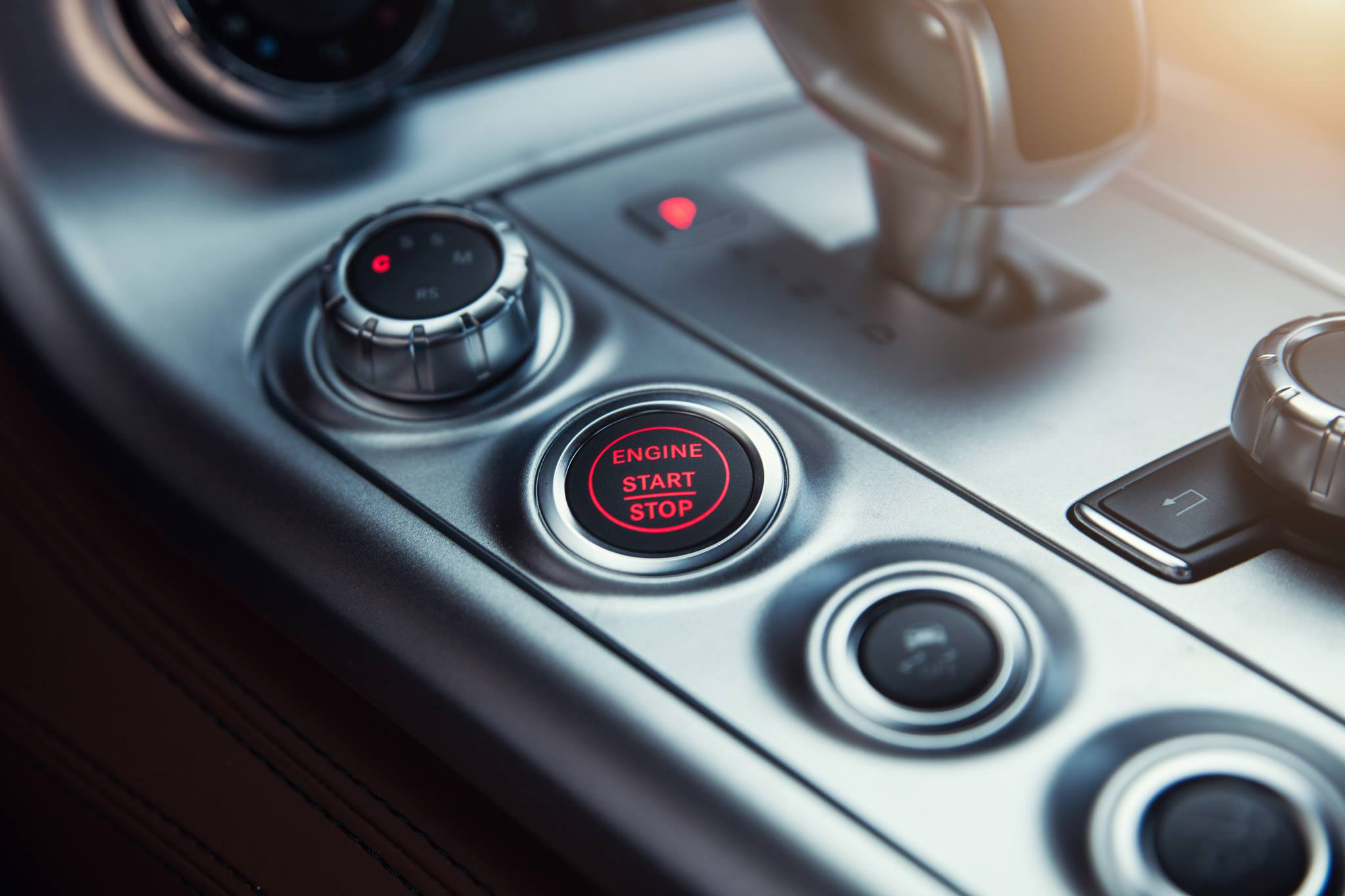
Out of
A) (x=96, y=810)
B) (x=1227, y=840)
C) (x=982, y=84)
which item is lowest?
(x=96, y=810)

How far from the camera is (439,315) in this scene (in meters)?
0.47

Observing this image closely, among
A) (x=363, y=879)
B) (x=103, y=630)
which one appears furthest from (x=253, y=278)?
(x=363, y=879)

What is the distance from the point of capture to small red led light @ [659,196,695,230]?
57 centimetres

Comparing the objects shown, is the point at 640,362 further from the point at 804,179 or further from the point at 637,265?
the point at 804,179

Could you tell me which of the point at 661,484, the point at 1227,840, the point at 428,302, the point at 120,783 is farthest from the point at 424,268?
the point at 1227,840

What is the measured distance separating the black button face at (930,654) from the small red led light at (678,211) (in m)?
0.25

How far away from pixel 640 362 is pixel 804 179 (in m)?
0.18

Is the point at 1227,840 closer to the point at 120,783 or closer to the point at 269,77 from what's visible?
the point at 120,783

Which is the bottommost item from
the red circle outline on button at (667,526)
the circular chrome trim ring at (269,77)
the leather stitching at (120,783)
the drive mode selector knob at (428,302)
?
the leather stitching at (120,783)

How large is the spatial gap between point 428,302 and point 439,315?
12mm

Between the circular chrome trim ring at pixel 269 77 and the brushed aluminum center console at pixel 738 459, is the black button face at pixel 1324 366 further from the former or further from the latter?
the circular chrome trim ring at pixel 269 77

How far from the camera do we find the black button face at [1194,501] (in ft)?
1.36

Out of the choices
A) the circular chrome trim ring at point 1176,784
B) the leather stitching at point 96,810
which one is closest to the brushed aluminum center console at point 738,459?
the circular chrome trim ring at point 1176,784

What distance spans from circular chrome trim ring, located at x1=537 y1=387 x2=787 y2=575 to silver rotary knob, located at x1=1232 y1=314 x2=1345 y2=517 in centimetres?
16
